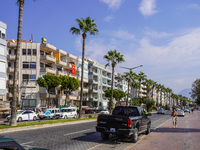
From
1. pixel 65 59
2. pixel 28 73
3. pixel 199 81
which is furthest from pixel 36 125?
pixel 199 81

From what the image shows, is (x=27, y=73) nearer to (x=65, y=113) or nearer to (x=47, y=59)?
(x=47, y=59)

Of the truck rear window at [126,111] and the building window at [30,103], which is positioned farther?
the building window at [30,103]

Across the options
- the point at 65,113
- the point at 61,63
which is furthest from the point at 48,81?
the point at 61,63

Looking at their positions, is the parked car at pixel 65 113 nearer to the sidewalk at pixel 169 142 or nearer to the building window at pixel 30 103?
the building window at pixel 30 103

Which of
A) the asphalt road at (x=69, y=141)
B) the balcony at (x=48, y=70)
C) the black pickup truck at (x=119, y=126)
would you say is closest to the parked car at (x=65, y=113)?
the balcony at (x=48, y=70)

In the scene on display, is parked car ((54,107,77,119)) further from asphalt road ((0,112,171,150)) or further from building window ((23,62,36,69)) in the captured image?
asphalt road ((0,112,171,150))

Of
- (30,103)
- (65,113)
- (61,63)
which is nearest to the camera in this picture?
(65,113)

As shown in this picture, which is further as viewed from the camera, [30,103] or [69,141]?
[30,103]

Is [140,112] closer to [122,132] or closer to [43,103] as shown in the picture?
[122,132]

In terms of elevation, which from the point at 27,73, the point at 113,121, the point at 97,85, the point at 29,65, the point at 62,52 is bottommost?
the point at 113,121

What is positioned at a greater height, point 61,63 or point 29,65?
point 61,63

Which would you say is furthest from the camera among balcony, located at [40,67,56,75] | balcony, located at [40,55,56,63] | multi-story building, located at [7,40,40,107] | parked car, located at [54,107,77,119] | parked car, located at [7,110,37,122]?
balcony, located at [40,55,56,63]

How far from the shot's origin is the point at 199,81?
2899 inches

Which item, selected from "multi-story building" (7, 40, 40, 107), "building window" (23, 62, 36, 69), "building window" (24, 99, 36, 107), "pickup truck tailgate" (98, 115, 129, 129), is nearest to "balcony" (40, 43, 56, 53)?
"multi-story building" (7, 40, 40, 107)
